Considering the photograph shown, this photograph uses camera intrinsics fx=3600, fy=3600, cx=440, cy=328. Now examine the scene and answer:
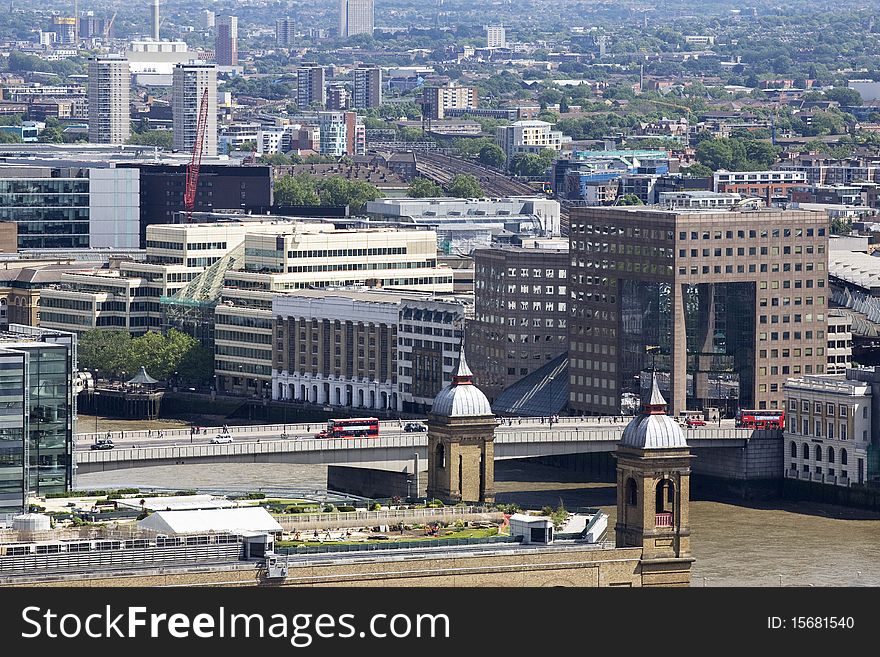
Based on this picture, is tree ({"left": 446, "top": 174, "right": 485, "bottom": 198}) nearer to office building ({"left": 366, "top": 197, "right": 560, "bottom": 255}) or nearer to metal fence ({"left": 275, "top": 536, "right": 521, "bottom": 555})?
office building ({"left": 366, "top": 197, "right": 560, "bottom": 255})

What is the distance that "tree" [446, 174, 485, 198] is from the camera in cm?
18900

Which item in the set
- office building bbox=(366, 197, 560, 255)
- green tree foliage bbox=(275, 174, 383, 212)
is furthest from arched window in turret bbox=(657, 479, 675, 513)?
green tree foliage bbox=(275, 174, 383, 212)

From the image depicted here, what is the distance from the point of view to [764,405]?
90062 mm

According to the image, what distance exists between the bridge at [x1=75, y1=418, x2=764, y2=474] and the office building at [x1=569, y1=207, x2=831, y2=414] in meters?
6.80

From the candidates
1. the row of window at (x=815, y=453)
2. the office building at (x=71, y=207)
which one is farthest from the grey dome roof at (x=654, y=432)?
the office building at (x=71, y=207)

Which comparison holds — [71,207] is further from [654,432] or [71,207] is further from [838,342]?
[654,432]

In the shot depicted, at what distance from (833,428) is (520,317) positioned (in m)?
15.9

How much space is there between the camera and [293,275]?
108m

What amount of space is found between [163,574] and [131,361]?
64.0 m

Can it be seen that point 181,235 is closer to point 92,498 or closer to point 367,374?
point 367,374

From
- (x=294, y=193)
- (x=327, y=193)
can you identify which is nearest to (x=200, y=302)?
(x=294, y=193)

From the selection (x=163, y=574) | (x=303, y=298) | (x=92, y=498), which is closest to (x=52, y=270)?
(x=303, y=298)

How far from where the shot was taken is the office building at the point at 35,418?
50.8 metres
